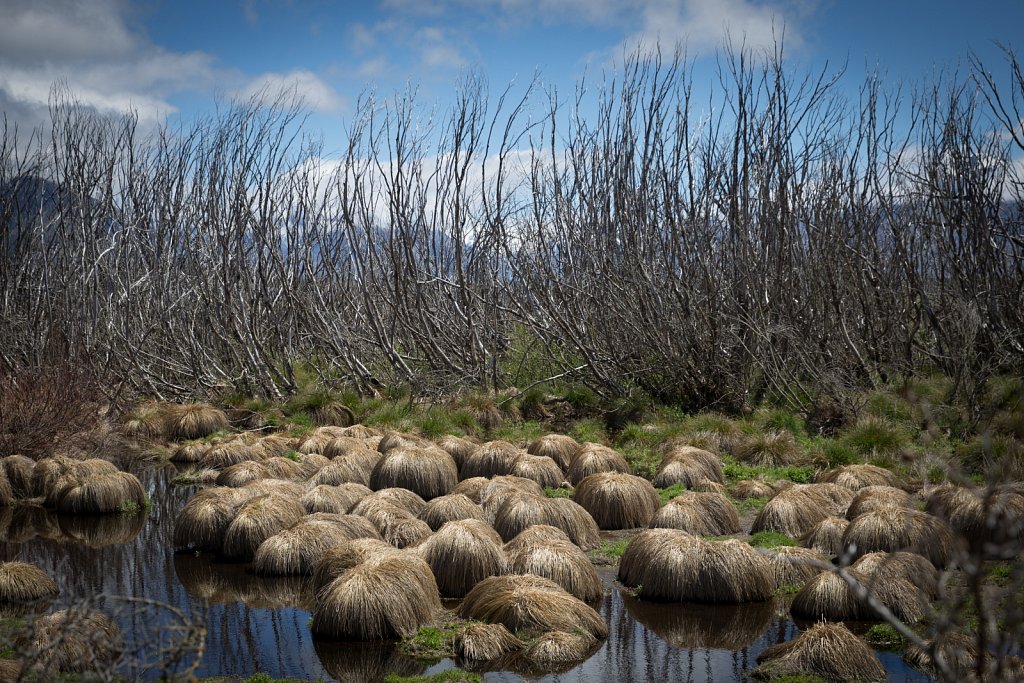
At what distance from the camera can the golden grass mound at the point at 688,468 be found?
A: 1435 centimetres

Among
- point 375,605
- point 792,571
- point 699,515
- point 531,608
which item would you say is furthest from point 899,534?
point 375,605

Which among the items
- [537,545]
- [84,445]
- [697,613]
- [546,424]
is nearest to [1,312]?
[84,445]

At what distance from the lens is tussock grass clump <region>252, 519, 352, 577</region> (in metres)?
11.3

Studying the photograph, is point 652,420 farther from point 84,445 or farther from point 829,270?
point 84,445

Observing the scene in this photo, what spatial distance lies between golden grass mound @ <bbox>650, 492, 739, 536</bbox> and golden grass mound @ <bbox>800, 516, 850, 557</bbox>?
4.04ft

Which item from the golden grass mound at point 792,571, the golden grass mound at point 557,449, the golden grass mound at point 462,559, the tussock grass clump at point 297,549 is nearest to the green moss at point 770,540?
the golden grass mound at point 792,571

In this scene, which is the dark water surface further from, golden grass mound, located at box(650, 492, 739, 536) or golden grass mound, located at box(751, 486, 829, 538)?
golden grass mound, located at box(751, 486, 829, 538)

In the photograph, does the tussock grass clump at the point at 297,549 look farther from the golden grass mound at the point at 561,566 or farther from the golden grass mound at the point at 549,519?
the golden grass mound at the point at 561,566

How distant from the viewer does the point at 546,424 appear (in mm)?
20219

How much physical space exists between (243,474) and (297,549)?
4.57 m

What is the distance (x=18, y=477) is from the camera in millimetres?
16062

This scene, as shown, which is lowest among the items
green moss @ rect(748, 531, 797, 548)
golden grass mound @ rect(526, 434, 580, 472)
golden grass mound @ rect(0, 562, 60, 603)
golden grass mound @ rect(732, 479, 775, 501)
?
golden grass mound @ rect(0, 562, 60, 603)

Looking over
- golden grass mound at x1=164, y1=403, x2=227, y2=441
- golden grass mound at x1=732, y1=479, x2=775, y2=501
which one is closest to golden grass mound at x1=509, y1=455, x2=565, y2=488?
golden grass mound at x1=732, y1=479, x2=775, y2=501

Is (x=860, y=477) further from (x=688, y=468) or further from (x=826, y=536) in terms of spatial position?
(x=826, y=536)
